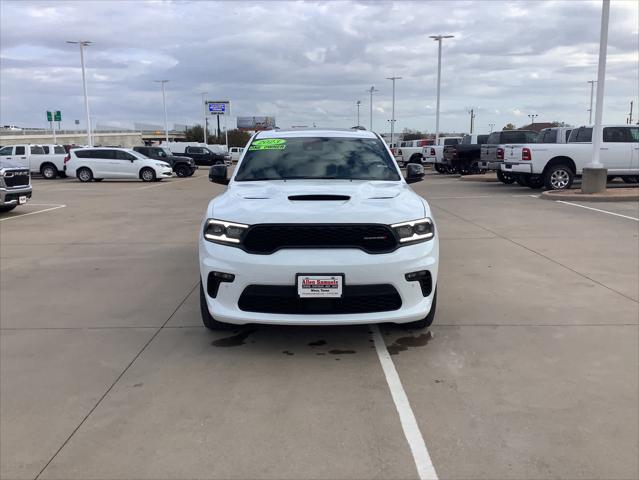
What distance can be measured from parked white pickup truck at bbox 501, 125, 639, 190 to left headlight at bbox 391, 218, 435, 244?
13885mm

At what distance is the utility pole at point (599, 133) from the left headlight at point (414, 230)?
42.5 ft

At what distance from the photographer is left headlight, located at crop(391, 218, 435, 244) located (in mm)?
4277

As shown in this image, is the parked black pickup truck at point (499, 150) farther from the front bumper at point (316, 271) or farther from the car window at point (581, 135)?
the front bumper at point (316, 271)

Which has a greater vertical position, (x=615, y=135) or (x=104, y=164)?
(x=615, y=135)

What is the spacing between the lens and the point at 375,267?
4.11 meters

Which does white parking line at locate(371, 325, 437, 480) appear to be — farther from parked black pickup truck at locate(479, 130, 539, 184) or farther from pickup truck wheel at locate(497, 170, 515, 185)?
pickup truck wheel at locate(497, 170, 515, 185)

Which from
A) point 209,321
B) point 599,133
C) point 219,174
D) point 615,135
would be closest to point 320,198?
point 209,321

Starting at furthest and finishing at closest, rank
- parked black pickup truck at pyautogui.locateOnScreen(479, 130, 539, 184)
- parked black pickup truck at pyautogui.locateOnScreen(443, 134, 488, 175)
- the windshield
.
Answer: parked black pickup truck at pyautogui.locateOnScreen(443, 134, 488, 175) < parked black pickup truck at pyautogui.locateOnScreen(479, 130, 539, 184) < the windshield

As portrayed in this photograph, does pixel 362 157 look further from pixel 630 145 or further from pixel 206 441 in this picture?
pixel 630 145

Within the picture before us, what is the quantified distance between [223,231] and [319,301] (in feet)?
3.02

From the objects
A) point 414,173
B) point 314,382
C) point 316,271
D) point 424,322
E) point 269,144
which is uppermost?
point 269,144

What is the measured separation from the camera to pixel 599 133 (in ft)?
51.2

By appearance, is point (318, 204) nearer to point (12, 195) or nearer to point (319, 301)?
point (319, 301)

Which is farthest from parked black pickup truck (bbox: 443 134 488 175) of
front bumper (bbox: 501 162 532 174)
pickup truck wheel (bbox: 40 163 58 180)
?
pickup truck wheel (bbox: 40 163 58 180)
